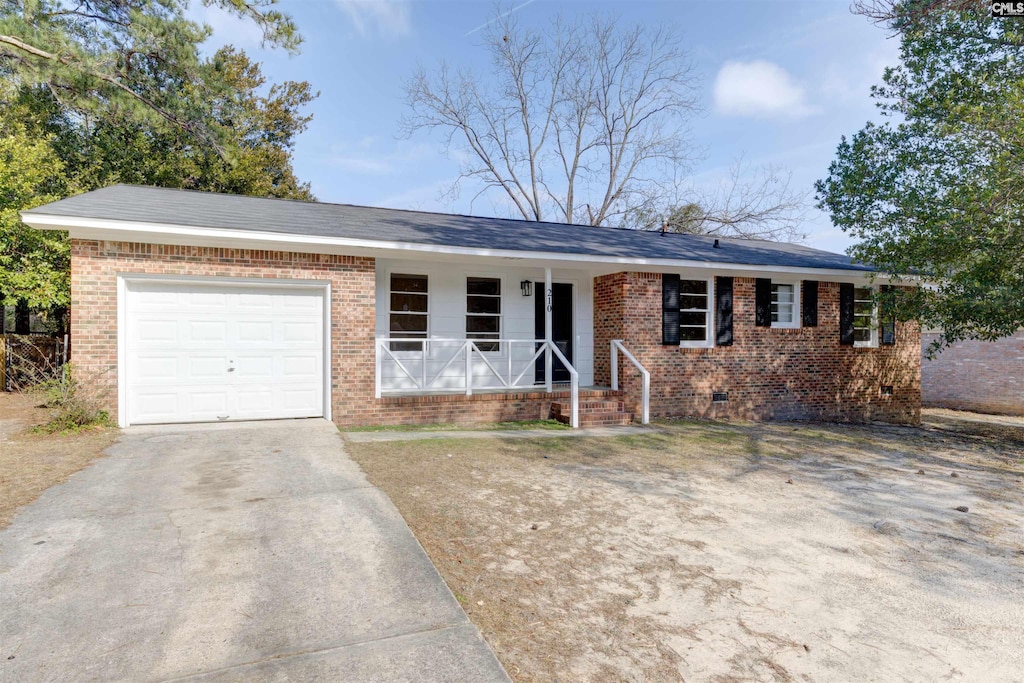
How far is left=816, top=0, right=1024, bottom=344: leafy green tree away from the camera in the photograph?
8.52m

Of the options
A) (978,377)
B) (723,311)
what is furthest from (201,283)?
(978,377)

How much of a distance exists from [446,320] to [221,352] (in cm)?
404

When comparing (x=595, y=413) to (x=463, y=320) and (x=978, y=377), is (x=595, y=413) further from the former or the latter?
(x=978, y=377)

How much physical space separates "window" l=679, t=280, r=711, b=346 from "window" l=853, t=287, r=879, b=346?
3.98 meters

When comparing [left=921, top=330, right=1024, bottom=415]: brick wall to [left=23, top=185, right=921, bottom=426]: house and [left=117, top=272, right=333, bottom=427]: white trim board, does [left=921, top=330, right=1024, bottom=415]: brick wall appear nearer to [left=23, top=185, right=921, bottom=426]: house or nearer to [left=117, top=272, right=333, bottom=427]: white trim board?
[left=23, top=185, right=921, bottom=426]: house

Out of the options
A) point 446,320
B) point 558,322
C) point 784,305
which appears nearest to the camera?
point 446,320

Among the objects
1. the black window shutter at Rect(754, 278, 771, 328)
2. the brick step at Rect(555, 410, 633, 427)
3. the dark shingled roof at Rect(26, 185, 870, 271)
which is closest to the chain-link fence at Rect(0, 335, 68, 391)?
the dark shingled roof at Rect(26, 185, 870, 271)

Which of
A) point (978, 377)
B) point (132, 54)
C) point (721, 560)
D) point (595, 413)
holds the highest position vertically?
point (132, 54)

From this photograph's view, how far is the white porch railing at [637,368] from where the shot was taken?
10703mm

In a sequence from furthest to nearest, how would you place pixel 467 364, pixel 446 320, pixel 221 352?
pixel 446 320, pixel 467 364, pixel 221 352

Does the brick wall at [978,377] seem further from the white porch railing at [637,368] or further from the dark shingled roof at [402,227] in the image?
the white porch railing at [637,368]

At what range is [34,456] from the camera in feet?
20.2

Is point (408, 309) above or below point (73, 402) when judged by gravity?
above

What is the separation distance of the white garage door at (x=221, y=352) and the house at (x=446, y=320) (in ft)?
0.07
